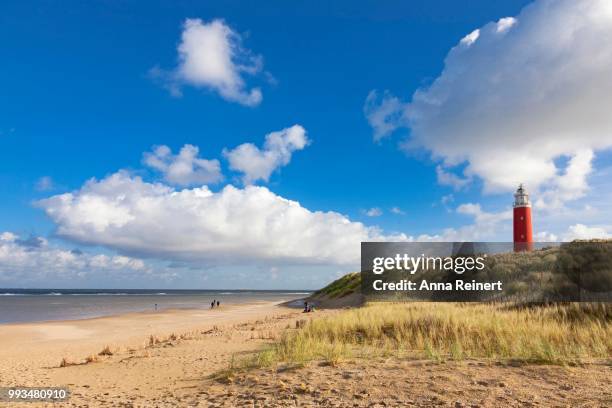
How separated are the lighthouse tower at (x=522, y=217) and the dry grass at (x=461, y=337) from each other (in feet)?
90.0

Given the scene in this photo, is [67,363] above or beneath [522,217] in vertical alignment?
beneath

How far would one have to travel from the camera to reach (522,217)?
146 ft

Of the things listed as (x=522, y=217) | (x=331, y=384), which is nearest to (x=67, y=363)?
(x=331, y=384)

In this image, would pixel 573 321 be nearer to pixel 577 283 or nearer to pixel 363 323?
pixel 363 323

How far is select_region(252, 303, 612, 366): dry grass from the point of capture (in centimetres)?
1059

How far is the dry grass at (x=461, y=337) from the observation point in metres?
10.6

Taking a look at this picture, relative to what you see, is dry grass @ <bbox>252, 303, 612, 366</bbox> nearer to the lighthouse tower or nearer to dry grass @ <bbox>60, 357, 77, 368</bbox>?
dry grass @ <bbox>60, 357, 77, 368</bbox>

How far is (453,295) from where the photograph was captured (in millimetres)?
32469

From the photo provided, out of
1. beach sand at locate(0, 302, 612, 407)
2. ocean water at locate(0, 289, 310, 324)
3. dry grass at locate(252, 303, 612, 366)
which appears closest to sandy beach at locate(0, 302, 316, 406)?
beach sand at locate(0, 302, 612, 407)

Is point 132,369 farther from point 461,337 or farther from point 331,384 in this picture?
point 461,337

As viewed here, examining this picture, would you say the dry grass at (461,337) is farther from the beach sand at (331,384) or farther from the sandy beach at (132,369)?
the sandy beach at (132,369)

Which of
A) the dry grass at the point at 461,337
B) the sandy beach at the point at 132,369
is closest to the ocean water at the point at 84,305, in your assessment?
the sandy beach at the point at 132,369

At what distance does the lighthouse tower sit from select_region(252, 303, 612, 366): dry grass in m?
27.4

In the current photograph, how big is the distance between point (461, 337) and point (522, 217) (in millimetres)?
35188
